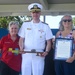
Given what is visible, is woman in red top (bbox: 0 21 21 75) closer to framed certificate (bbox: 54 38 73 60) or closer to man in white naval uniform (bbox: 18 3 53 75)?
man in white naval uniform (bbox: 18 3 53 75)

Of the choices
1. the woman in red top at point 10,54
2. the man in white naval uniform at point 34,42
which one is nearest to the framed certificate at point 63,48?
the man in white naval uniform at point 34,42

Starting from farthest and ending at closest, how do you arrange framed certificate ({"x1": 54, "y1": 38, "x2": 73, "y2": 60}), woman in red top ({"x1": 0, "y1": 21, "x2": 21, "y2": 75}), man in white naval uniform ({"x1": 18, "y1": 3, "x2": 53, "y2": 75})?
1. woman in red top ({"x1": 0, "y1": 21, "x2": 21, "y2": 75})
2. man in white naval uniform ({"x1": 18, "y1": 3, "x2": 53, "y2": 75})
3. framed certificate ({"x1": 54, "y1": 38, "x2": 73, "y2": 60})

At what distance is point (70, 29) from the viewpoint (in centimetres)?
486

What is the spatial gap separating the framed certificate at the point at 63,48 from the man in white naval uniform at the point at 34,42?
0.60ft

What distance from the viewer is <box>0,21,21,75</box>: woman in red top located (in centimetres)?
537

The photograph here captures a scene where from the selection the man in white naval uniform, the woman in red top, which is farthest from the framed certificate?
the woman in red top

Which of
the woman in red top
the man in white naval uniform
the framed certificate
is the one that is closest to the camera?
the framed certificate

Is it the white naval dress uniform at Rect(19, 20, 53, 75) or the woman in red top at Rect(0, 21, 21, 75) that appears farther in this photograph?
the woman in red top at Rect(0, 21, 21, 75)

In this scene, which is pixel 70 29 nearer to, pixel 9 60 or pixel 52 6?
pixel 9 60

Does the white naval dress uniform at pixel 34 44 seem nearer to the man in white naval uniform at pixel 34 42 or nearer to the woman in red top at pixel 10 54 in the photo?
the man in white naval uniform at pixel 34 42

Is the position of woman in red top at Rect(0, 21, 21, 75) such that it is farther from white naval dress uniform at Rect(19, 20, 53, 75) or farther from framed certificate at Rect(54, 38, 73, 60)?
Result: framed certificate at Rect(54, 38, 73, 60)

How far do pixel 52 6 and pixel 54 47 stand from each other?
683 cm

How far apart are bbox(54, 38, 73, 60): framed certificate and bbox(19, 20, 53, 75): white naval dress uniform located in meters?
0.24

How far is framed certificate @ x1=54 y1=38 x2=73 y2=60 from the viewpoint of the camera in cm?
A: 484
